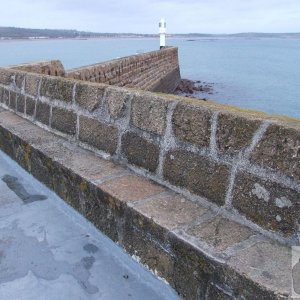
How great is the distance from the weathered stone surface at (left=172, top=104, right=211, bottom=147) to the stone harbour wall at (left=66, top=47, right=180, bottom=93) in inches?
237

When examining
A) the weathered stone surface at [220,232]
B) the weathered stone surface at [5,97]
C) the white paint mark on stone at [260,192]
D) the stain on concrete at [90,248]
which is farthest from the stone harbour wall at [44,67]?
the white paint mark on stone at [260,192]

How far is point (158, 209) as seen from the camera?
66.7 inches

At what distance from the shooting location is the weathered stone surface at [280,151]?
1.33 meters

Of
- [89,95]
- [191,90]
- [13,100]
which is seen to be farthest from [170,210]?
[191,90]

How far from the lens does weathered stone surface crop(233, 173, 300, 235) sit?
1.35m

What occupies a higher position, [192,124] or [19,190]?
[192,124]

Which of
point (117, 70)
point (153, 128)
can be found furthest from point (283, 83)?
point (153, 128)

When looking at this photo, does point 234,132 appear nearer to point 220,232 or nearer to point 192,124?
point 192,124

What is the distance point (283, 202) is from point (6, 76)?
344cm

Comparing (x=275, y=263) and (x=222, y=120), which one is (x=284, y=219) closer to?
(x=275, y=263)

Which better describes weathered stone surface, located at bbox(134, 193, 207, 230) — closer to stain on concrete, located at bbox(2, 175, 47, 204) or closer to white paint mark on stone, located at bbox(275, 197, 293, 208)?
white paint mark on stone, located at bbox(275, 197, 293, 208)

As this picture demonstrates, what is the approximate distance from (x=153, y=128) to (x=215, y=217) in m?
0.60

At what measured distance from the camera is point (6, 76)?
393cm

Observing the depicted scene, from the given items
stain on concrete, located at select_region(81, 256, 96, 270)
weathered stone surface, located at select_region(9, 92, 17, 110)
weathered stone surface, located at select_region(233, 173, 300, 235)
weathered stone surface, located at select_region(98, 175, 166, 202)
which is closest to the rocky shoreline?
weathered stone surface, located at select_region(9, 92, 17, 110)
